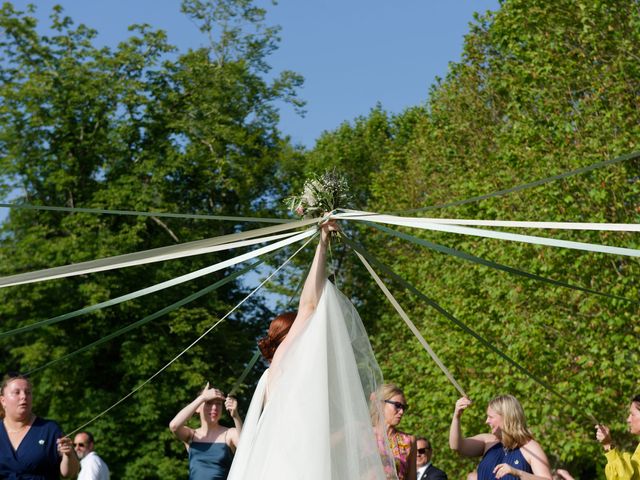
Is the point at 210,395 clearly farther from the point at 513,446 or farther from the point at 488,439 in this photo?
the point at 513,446

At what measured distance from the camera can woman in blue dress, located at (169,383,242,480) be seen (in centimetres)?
764

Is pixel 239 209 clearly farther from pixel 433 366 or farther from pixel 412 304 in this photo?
pixel 433 366

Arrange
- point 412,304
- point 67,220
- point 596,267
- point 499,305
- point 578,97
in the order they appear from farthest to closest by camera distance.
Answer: point 412,304 → point 67,220 → point 499,305 → point 578,97 → point 596,267

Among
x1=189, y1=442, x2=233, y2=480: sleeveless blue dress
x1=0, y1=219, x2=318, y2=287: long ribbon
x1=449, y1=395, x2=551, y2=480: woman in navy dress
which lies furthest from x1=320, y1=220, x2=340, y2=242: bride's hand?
x1=189, y1=442, x2=233, y2=480: sleeveless blue dress

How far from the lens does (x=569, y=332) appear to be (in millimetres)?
16125

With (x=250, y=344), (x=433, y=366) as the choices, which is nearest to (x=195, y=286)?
(x=250, y=344)

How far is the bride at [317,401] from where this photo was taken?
15.9 ft

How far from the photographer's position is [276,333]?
5.42m

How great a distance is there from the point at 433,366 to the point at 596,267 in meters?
7.78

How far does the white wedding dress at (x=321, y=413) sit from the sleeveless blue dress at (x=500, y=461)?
213 cm

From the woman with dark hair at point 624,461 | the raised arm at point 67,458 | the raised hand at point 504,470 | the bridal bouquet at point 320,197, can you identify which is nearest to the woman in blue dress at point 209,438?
the raised arm at point 67,458

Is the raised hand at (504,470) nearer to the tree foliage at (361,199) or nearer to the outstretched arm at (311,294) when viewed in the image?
the outstretched arm at (311,294)

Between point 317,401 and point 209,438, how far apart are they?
3.15 meters

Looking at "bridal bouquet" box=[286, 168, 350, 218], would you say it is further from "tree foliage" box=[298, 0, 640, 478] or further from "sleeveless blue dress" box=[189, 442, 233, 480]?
"tree foliage" box=[298, 0, 640, 478]
